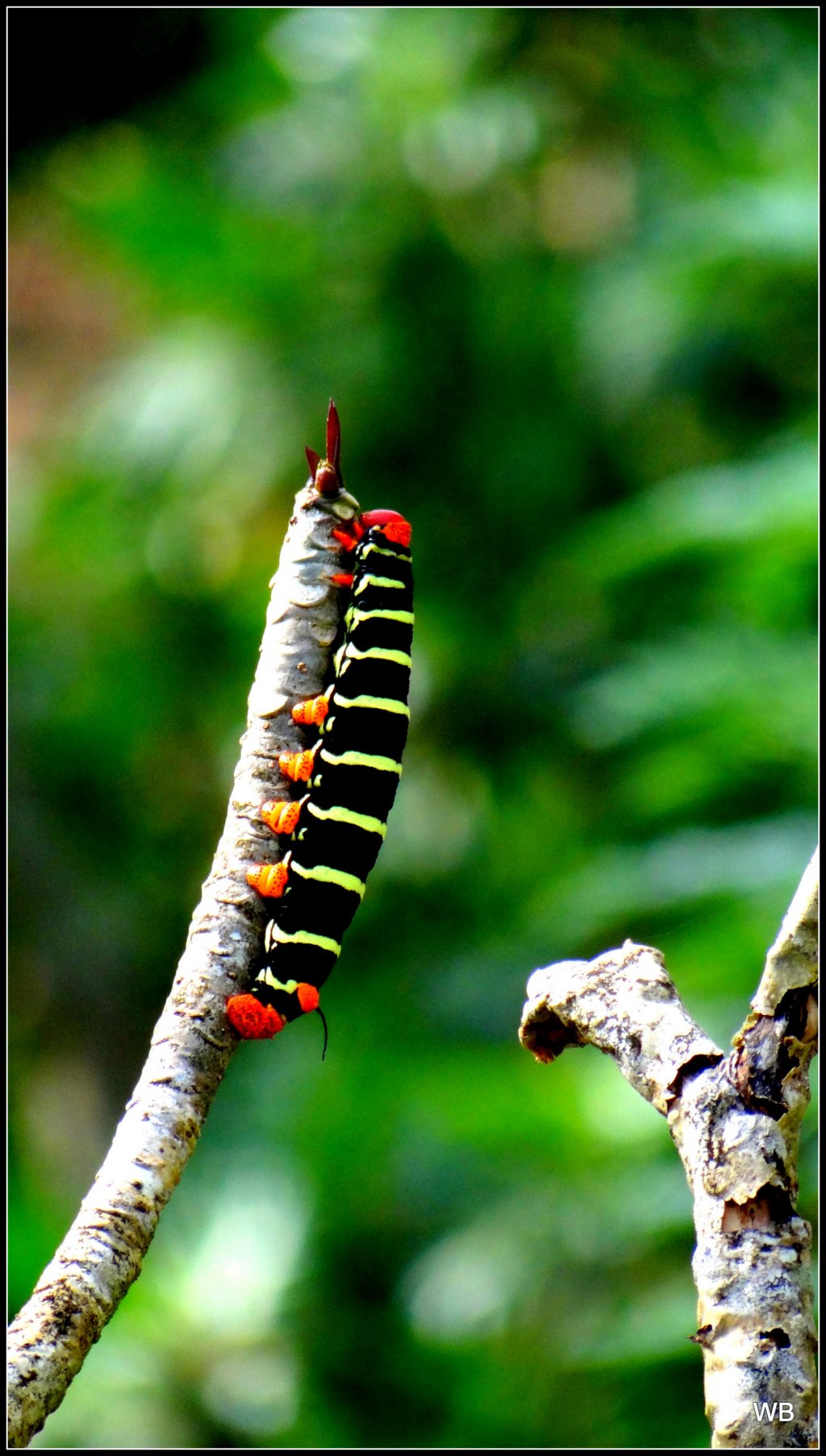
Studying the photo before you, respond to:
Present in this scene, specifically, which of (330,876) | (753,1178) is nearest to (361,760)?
(330,876)

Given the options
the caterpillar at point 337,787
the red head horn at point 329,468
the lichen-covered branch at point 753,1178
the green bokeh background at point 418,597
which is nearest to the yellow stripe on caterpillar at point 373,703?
the caterpillar at point 337,787

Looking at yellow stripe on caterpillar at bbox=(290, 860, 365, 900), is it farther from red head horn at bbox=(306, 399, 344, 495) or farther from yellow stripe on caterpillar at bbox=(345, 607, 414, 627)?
red head horn at bbox=(306, 399, 344, 495)

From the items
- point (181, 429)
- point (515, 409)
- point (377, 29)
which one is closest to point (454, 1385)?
point (515, 409)

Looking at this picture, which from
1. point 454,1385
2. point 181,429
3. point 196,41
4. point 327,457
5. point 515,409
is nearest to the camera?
point 327,457

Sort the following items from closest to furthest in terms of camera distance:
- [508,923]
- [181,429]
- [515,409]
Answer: [508,923], [515,409], [181,429]

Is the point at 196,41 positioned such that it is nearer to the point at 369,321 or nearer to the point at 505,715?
the point at 369,321

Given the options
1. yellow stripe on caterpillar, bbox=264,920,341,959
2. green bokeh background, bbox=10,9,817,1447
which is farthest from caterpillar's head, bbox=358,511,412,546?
green bokeh background, bbox=10,9,817,1447

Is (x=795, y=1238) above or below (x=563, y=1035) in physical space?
below

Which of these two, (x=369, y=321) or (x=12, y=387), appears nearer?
(x=369, y=321)

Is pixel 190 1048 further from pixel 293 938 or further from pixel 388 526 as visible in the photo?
pixel 388 526
